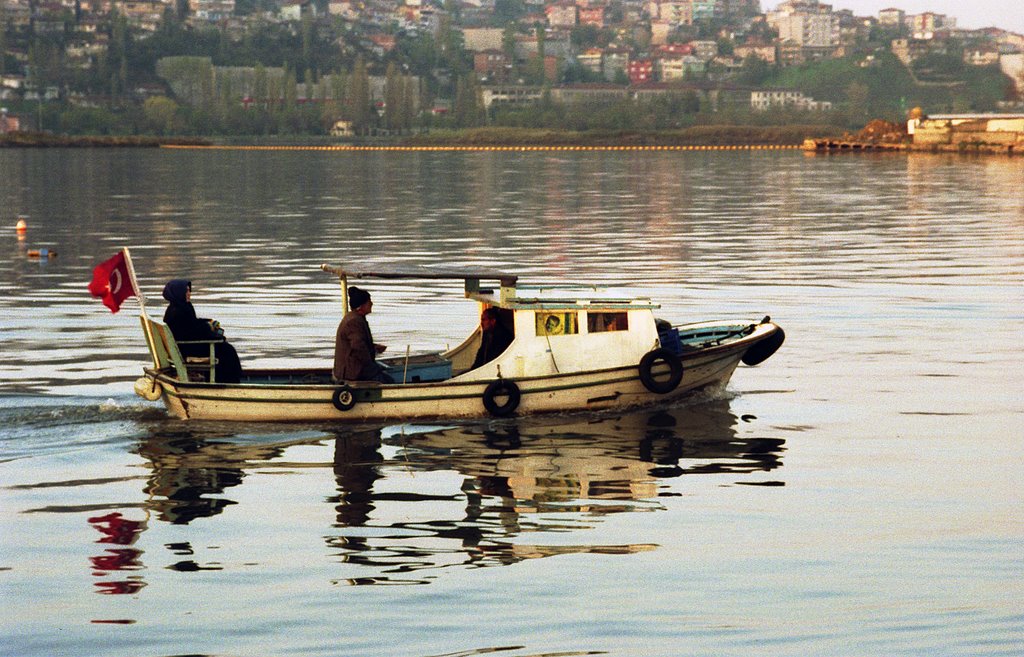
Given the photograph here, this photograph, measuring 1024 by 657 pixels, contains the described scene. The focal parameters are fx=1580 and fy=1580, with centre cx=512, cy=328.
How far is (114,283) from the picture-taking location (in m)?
27.5

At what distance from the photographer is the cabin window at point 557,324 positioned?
2742 cm

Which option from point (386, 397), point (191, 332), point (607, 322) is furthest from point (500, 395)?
point (191, 332)

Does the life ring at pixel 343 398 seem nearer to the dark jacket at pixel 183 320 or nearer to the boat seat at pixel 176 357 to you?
the boat seat at pixel 176 357

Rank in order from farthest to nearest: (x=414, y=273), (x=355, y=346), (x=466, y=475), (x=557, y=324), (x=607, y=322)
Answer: (x=607, y=322) < (x=557, y=324) < (x=414, y=273) < (x=355, y=346) < (x=466, y=475)

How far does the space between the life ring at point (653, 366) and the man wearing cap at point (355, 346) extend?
475 cm

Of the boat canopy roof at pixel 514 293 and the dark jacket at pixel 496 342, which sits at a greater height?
the boat canopy roof at pixel 514 293

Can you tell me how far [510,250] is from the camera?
61000 millimetres

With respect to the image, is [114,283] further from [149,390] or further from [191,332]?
[149,390]

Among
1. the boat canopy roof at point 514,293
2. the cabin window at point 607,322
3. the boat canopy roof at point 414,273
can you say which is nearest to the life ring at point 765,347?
the boat canopy roof at point 514,293

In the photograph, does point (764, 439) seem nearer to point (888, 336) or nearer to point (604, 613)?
point (604, 613)

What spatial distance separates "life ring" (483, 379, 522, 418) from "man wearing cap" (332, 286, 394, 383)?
201 cm

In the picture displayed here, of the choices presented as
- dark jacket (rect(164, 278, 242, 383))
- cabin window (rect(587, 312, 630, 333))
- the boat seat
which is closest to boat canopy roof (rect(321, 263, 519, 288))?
cabin window (rect(587, 312, 630, 333))

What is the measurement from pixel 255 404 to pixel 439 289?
822 inches

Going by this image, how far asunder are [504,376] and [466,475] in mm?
3930
